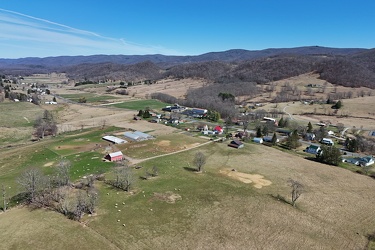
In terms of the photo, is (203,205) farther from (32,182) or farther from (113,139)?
(113,139)

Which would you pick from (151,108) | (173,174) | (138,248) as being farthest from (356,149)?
(151,108)

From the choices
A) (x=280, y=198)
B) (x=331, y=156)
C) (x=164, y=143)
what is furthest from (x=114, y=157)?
(x=331, y=156)

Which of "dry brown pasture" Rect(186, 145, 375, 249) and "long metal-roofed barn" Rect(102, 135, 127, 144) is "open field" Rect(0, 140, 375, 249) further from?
"long metal-roofed barn" Rect(102, 135, 127, 144)

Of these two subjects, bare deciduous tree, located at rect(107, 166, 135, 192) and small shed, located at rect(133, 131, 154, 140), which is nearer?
bare deciduous tree, located at rect(107, 166, 135, 192)

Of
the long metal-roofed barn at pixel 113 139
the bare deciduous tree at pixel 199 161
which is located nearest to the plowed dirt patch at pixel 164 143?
the long metal-roofed barn at pixel 113 139

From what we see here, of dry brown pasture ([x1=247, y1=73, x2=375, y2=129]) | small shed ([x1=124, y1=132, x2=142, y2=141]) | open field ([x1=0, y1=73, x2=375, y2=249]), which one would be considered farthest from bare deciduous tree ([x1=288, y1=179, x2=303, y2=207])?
dry brown pasture ([x1=247, y1=73, x2=375, y2=129])

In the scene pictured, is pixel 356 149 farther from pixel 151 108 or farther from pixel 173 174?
pixel 151 108
